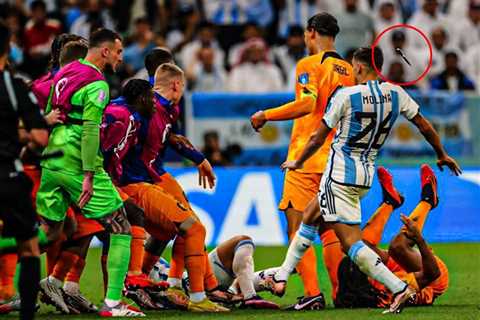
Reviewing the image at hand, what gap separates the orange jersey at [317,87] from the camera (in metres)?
11.6

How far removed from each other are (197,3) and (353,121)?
42.2 ft

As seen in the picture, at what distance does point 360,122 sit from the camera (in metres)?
10.7

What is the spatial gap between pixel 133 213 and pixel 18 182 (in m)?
1.90

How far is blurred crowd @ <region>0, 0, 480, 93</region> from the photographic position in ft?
69.5

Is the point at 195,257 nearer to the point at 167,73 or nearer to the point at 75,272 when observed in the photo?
the point at 75,272

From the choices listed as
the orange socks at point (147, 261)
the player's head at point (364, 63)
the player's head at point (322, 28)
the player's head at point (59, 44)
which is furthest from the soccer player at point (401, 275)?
the player's head at point (59, 44)

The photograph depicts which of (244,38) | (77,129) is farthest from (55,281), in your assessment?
(244,38)

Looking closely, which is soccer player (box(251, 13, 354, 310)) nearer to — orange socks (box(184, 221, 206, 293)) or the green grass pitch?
the green grass pitch

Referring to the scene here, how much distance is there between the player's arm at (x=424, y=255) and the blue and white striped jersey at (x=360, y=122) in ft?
2.10

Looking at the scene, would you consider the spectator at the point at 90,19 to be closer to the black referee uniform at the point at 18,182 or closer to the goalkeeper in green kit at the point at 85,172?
the goalkeeper in green kit at the point at 85,172

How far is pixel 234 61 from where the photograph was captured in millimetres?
22219

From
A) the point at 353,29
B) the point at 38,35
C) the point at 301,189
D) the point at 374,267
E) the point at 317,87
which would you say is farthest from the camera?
the point at 353,29

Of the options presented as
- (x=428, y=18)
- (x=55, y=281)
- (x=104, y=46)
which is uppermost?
(x=104, y=46)

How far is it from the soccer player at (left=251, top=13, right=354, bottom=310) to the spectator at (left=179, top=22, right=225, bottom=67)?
1011 cm
